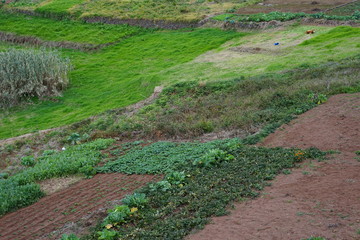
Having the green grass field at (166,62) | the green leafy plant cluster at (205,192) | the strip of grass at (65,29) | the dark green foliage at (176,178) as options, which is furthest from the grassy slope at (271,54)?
the strip of grass at (65,29)

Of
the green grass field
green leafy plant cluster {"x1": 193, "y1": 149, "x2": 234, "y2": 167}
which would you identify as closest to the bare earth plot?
the green grass field

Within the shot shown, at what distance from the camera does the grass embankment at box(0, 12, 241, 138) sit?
72.9 ft

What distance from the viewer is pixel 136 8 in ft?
136

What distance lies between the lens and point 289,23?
29484mm

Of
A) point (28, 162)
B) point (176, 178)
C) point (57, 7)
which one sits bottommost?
point (28, 162)

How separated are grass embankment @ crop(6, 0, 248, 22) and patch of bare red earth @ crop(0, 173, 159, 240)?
83.6 ft

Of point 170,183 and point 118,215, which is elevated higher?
point 118,215

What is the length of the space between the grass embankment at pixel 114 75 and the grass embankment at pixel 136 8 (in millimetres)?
2806

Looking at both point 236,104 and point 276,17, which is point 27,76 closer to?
point 236,104

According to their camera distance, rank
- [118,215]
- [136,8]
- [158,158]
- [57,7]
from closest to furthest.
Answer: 1. [118,215]
2. [158,158]
3. [136,8]
4. [57,7]

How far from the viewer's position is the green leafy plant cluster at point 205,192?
866cm

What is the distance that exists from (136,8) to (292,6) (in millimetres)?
15460

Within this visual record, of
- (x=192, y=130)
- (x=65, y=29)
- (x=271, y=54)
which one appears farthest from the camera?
(x=65, y=29)

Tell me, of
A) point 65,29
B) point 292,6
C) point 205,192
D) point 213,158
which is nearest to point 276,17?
point 292,6
